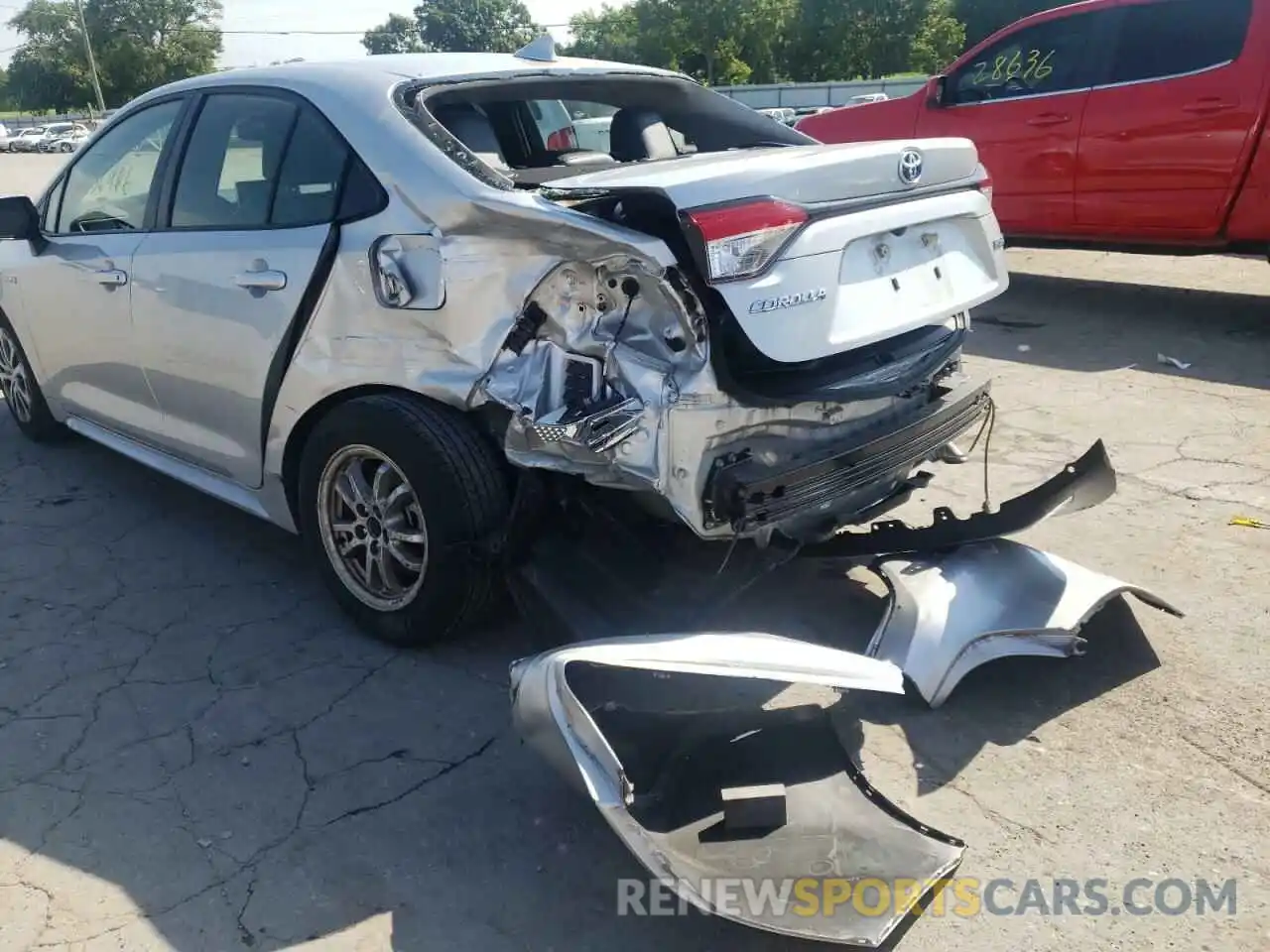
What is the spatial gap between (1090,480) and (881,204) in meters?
1.23

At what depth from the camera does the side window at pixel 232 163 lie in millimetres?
3561

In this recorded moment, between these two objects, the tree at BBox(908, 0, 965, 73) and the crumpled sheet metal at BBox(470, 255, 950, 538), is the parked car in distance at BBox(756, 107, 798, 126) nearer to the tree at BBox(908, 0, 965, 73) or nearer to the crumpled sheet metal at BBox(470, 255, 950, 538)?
the crumpled sheet metal at BBox(470, 255, 950, 538)

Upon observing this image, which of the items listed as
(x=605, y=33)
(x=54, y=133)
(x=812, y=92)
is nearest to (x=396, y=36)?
(x=605, y=33)

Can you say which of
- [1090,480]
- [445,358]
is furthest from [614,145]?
[1090,480]

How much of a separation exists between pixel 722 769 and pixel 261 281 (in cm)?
209

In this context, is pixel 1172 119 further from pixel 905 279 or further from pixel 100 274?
pixel 100 274

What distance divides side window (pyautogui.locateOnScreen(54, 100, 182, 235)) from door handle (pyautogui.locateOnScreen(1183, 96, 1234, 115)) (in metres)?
5.91

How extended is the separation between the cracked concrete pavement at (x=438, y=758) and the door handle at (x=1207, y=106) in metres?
3.12

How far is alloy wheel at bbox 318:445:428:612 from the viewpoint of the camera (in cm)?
329

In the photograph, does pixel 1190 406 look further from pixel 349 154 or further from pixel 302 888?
pixel 302 888

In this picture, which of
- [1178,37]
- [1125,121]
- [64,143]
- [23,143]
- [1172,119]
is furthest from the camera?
[64,143]

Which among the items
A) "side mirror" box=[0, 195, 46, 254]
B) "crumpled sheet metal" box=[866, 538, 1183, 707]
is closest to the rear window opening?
"crumpled sheet metal" box=[866, 538, 1183, 707]

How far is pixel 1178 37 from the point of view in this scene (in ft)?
22.8

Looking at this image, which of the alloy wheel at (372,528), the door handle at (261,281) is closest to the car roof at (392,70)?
the door handle at (261,281)
